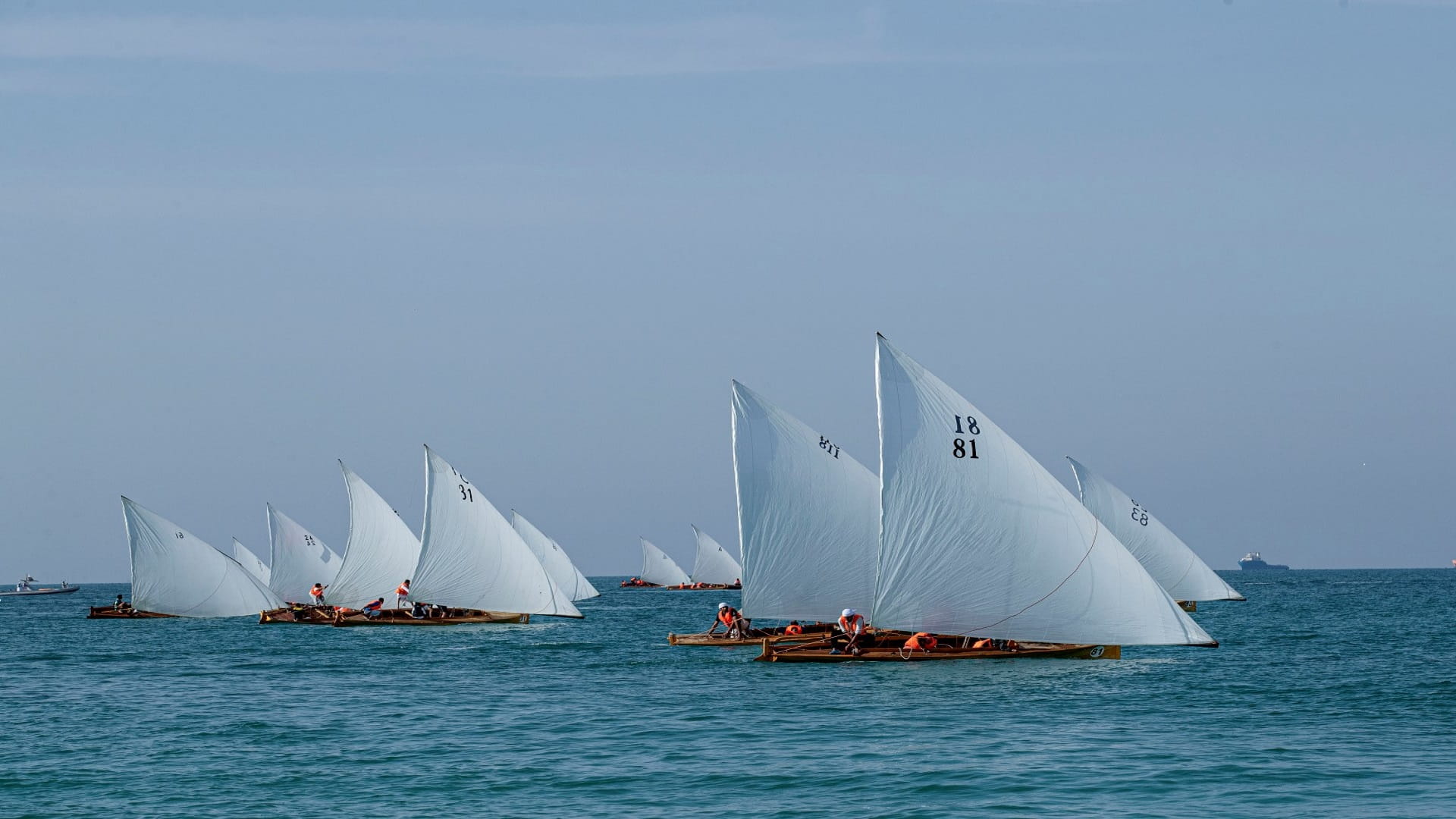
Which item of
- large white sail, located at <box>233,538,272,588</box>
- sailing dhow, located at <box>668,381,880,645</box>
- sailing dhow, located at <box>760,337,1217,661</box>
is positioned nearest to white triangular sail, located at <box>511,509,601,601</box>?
large white sail, located at <box>233,538,272,588</box>

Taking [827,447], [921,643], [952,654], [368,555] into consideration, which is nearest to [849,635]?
[921,643]

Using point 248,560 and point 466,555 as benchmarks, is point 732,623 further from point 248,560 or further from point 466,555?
point 248,560

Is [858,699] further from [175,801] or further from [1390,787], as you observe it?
[175,801]

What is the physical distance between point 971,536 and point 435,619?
42.0 m

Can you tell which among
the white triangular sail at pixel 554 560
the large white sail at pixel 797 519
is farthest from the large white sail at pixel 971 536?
the white triangular sail at pixel 554 560

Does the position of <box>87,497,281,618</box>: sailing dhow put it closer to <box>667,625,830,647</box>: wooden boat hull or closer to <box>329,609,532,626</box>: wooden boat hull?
<box>329,609,532,626</box>: wooden boat hull

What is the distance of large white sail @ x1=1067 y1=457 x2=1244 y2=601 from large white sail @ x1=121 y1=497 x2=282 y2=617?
5178 cm

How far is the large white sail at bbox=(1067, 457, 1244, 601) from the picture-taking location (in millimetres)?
102625

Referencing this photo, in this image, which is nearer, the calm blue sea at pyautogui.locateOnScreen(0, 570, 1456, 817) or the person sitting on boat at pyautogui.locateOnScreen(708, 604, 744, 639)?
the calm blue sea at pyautogui.locateOnScreen(0, 570, 1456, 817)

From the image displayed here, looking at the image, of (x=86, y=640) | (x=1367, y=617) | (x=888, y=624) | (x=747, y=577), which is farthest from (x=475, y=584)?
(x=1367, y=617)

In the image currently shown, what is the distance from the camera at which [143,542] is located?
97562 millimetres

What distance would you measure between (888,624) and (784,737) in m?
12.6

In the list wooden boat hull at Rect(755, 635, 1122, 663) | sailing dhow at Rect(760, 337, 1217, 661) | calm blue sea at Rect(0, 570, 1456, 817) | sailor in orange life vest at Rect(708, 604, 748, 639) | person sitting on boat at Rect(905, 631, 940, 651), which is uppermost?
sailing dhow at Rect(760, 337, 1217, 661)

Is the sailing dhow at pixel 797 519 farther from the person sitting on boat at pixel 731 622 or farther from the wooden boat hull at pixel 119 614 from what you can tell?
the wooden boat hull at pixel 119 614
